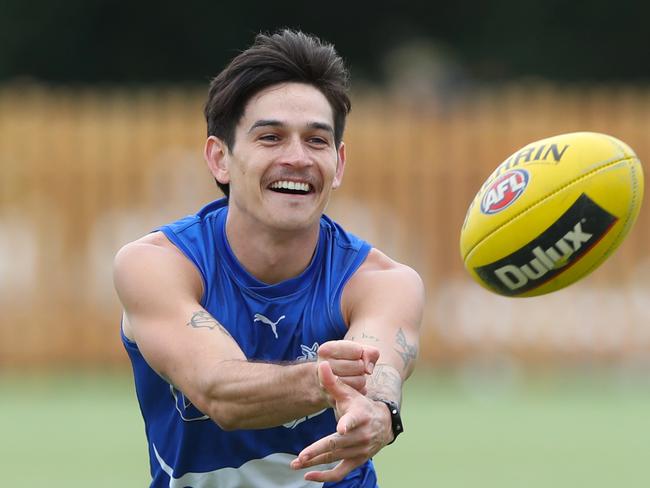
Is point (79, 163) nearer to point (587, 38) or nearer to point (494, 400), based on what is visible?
point (494, 400)

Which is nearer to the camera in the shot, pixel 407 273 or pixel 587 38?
pixel 407 273

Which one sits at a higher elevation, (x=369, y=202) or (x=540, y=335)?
(x=369, y=202)

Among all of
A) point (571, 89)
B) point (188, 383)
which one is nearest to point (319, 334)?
point (188, 383)

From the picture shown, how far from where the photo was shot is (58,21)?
3147 cm

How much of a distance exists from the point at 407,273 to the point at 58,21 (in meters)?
26.2

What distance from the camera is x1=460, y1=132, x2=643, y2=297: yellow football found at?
643 centimetres

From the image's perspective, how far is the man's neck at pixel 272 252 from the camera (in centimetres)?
643

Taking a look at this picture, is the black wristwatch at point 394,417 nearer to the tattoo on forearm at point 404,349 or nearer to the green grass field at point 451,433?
the tattoo on forearm at point 404,349

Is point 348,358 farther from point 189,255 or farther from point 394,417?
point 189,255

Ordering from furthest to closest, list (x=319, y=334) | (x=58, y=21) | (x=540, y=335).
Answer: (x=58, y=21) < (x=540, y=335) < (x=319, y=334)

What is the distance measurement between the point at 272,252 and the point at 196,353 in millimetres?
843

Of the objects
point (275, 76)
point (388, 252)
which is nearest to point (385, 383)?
point (275, 76)

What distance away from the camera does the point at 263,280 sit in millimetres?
6449

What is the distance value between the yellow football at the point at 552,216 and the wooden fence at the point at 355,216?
11.8 metres
